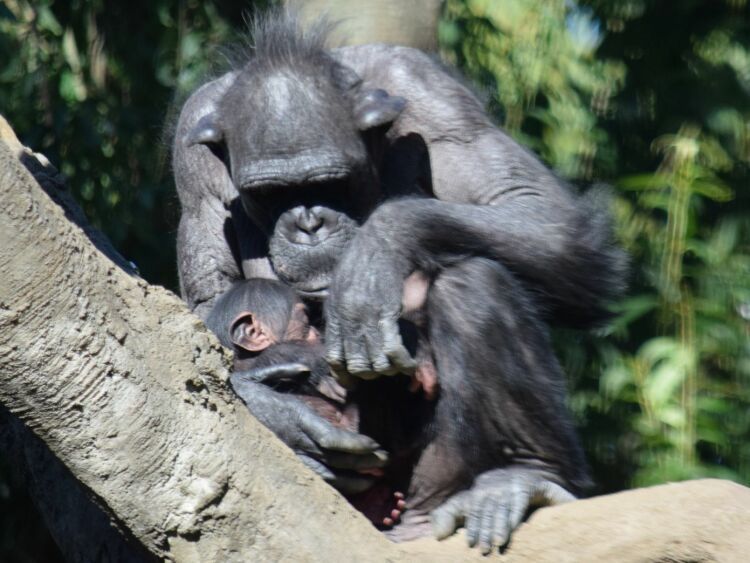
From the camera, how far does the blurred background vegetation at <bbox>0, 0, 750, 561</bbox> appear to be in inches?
220

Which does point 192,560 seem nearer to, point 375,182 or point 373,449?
point 373,449

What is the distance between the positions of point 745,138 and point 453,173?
219cm

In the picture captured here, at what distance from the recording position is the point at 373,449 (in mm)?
4125

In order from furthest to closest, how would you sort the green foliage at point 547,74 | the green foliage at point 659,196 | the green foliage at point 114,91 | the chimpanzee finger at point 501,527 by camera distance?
the green foliage at point 114,91
the green foliage at point 547,74
the green foliage at point 659,196
the chimpanzee finger at point 501,527

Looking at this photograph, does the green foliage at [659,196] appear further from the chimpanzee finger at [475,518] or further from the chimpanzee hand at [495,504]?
the chimpanzee finger at [475,518]

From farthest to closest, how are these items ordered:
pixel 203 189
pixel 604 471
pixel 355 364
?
pixel 604 471, pixel 203 189, pixel 355 364

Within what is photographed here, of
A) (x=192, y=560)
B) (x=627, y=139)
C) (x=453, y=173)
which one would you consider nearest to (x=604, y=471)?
(x=627, y=139)

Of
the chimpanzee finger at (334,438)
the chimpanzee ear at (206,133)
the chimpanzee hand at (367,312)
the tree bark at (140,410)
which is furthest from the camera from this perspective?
the chimpanzee ear at (206,133)

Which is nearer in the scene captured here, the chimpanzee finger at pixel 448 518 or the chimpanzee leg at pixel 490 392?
the chimpanzee finger at pixel 448 518

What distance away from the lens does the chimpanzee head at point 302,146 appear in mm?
4496

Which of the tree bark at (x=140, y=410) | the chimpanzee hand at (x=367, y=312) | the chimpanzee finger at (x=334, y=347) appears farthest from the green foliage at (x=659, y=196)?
the tree bark at (x=140, y=410)

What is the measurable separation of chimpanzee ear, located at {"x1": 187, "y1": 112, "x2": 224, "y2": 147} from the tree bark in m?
1.50

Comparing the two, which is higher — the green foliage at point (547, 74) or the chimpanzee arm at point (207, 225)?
the chimpanzee arm at point (207, 225)

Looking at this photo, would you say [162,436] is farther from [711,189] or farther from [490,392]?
[711,189]
